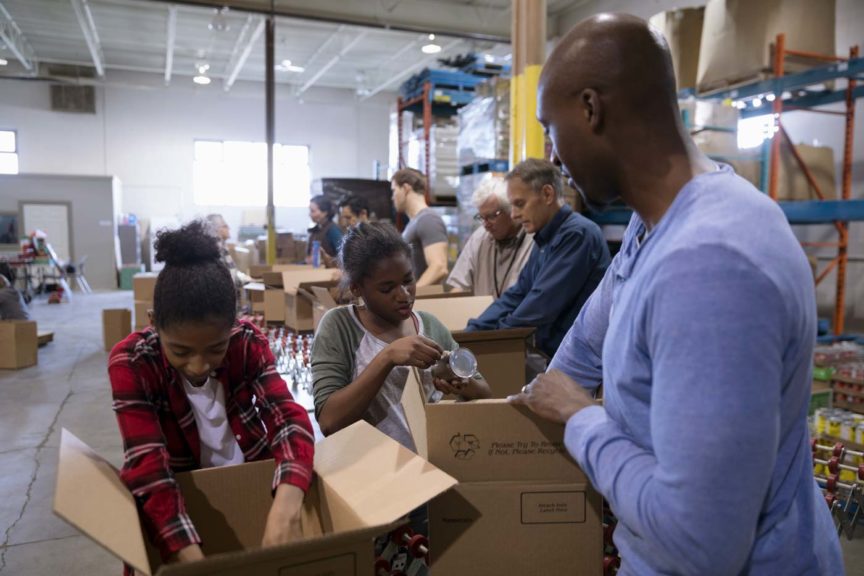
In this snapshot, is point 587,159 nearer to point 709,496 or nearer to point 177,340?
point 709,496

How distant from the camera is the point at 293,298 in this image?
370cm

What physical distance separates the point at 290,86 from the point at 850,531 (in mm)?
14436

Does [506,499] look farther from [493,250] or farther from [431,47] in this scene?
[431,47]

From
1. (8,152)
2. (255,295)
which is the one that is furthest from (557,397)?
(8,152)

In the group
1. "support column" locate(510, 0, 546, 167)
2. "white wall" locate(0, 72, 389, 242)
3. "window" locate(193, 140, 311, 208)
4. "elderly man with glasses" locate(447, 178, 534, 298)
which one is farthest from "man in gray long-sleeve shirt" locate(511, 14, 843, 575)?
"window" locate(193, 140, 311, 208)

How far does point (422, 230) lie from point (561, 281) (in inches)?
64.5

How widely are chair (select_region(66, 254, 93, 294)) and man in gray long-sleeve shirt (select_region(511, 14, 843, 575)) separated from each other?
13.0 metres

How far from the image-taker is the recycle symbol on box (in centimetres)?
121

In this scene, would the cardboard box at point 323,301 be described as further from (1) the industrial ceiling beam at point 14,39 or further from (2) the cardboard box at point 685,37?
(1) the industrial ceiling beam at point 14,39

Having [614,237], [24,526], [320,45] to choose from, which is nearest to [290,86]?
[320,45]

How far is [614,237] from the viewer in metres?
7.98

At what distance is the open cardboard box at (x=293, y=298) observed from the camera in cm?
360

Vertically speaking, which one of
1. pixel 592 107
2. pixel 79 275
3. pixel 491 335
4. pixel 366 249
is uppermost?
pixel 592 107

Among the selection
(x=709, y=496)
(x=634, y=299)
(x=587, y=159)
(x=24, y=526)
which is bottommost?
(x=24, y=526)
